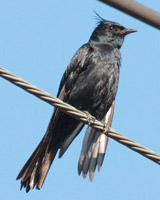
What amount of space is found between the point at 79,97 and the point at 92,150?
908mm

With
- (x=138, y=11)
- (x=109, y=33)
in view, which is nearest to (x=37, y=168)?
(x=109, y=33)

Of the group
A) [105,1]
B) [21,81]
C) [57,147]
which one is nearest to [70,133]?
[57,147]

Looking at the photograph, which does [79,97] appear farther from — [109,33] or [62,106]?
[62,106]

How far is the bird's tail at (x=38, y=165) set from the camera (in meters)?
5.61

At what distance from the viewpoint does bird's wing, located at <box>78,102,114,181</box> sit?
6.32 metres

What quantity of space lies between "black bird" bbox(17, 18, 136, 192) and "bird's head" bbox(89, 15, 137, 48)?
421 mm

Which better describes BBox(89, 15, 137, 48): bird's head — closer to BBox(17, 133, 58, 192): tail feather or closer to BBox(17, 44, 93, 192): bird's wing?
BBox(17, 44, 93, 192): bird's wing

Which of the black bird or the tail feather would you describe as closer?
the tail feather

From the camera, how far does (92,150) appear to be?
6.42 meters

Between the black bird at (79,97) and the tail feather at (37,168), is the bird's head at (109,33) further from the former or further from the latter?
the tail feather at (37,168)

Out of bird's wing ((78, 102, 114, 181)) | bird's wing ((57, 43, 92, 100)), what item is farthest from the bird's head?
bird's wing ((78, 102, 114, 181))

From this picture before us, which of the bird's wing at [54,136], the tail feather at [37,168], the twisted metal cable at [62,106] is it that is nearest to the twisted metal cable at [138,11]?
the twisted metal cable at [62,106]

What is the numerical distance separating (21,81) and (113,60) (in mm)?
2993

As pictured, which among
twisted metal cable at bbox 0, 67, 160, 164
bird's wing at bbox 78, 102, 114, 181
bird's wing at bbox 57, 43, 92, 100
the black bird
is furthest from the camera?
bird's wing at bbox 78, 102, 114, 181
